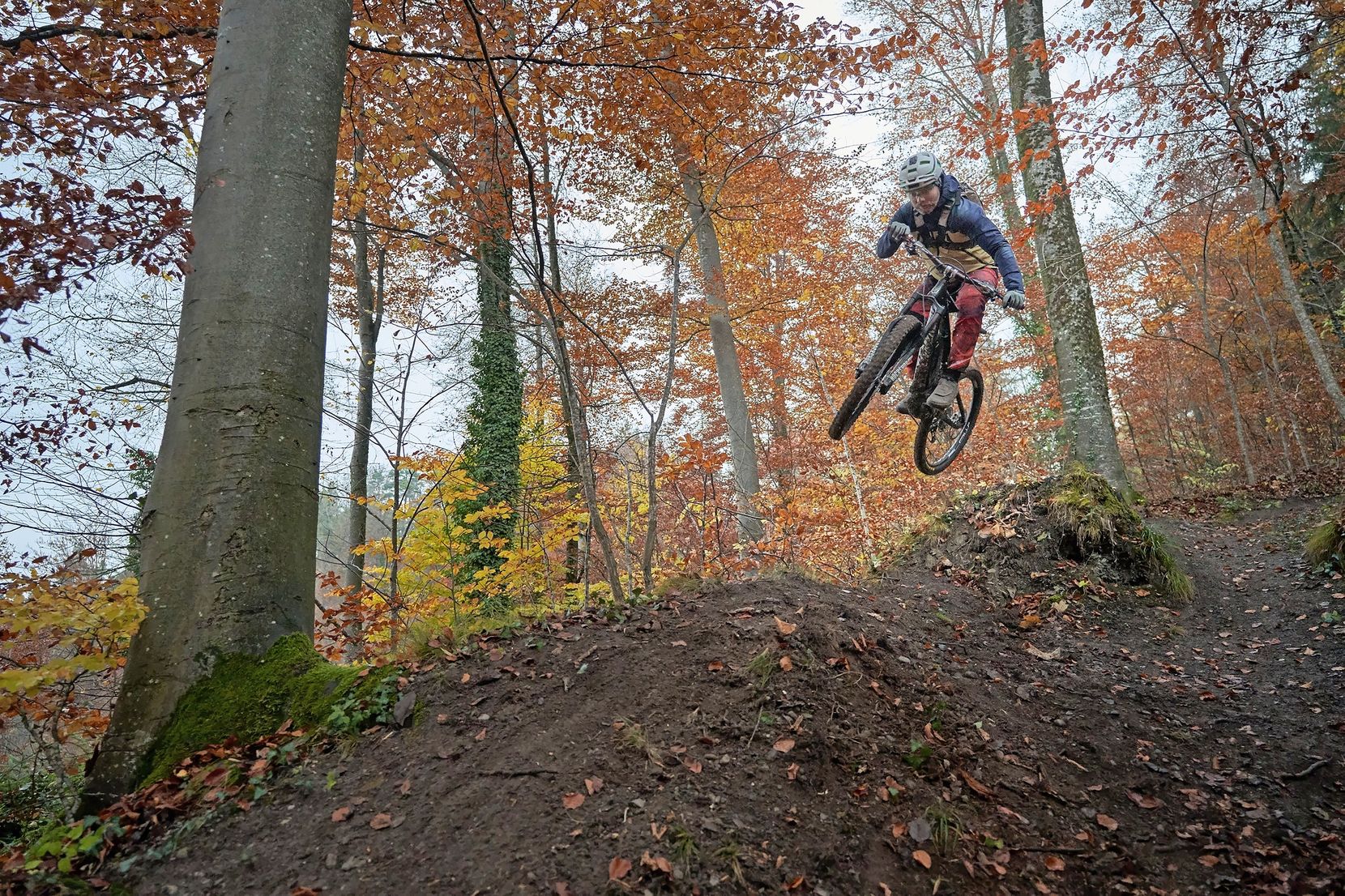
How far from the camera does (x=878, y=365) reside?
506 centimetres

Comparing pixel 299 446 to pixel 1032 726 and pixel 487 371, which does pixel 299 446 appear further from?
pixel 487 371

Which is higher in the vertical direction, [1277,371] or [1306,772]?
[1277,371]

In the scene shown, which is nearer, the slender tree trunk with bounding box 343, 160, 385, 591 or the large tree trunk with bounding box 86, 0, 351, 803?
the large tree trunk with bounding box 86, 0, 351, 803

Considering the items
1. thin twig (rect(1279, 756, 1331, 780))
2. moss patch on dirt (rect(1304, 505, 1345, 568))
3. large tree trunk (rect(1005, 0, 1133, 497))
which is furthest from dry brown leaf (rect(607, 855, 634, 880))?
large tree trunk (rect(1005, 0, 1133, 497))

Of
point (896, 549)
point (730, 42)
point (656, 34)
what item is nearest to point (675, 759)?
point (896, 549)

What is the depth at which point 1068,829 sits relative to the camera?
9.66ft

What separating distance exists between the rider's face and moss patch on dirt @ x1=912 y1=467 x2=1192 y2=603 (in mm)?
3323

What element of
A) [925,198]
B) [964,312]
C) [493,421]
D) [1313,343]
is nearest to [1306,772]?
[964,312]

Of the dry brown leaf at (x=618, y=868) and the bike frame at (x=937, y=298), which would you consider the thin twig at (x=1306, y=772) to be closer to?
the bike frame at (x=937, y=298)

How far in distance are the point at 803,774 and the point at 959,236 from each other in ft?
14.3

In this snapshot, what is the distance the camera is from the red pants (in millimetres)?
5098

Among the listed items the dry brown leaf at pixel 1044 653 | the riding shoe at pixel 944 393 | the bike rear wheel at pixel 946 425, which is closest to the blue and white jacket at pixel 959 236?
the riding shoe at pixel 944 393

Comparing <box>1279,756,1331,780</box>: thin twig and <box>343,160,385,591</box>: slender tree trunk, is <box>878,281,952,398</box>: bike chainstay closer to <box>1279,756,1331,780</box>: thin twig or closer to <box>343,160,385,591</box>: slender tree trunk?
<box>1279,756,1331,780</box>: thin twig

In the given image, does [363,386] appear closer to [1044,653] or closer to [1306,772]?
[1044,653]
